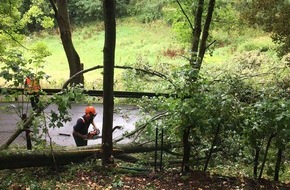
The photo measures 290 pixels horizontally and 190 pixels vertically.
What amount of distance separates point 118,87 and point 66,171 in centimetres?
1508

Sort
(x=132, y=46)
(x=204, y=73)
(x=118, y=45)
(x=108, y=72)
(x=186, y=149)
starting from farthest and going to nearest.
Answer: (x=118, y=45) < (x=132, y=46) < (x=204, y=73) < (x=186, y=149) < (x=108, y=72)

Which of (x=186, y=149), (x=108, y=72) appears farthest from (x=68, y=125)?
(x=186, y=149)

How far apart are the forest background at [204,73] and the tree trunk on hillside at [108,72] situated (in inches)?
36.3

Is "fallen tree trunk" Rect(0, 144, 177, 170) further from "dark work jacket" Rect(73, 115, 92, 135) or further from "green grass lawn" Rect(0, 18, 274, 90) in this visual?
"green grass lawn" Rect(0, 18, 274, 90)

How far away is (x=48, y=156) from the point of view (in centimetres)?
748

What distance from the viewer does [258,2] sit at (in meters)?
17.0

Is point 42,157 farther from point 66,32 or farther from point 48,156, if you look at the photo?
point 66,32

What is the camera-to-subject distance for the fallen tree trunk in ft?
23.6

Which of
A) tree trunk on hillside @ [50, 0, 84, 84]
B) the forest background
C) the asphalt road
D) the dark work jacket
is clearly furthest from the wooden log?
tree trunk on hillside @ [50, 0, 84, 84]

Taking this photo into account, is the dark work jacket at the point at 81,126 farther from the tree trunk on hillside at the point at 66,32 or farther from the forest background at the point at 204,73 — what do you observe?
the tree trunk on hillside at the point at 66,32

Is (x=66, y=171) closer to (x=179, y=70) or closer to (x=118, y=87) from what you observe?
(x=179, y=70)

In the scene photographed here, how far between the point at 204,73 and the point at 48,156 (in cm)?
461

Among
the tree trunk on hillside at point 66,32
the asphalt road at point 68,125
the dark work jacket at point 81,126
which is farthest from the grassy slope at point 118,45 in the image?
the dark work jacket at point 81,126

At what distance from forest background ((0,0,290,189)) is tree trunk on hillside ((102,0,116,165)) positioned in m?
0.92
